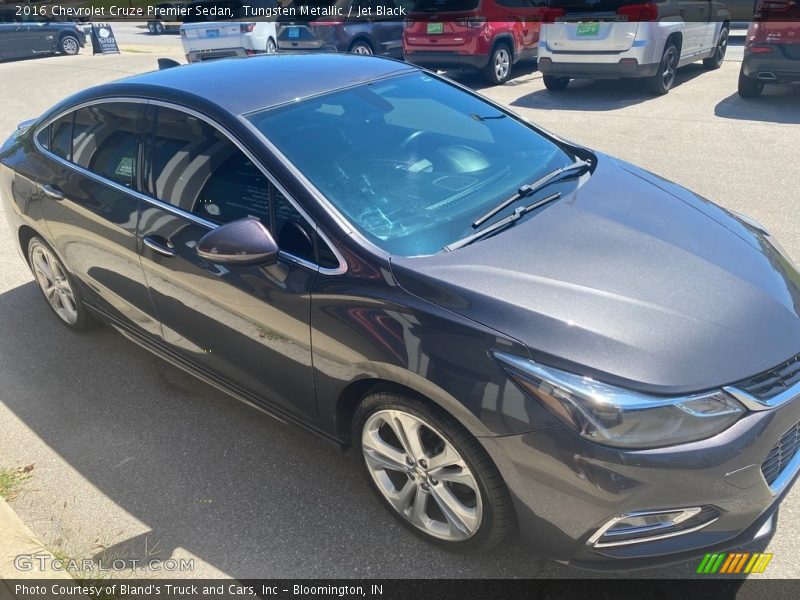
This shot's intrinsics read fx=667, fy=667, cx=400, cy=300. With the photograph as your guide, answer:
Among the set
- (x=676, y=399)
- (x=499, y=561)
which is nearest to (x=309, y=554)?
(x=499, y=561)

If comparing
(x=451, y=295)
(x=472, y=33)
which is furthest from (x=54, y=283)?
(x=472, y=33)

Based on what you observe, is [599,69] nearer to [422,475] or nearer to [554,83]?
[554,83]

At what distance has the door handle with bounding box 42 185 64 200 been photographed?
12.4 feet

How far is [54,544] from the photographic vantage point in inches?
110

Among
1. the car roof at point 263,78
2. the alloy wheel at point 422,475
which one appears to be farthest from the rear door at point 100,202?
the alloy wheel at point 422,475

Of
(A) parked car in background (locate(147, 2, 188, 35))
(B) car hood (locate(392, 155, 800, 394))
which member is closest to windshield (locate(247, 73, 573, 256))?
(B) car hood (locate(392, 155, 800, 394))

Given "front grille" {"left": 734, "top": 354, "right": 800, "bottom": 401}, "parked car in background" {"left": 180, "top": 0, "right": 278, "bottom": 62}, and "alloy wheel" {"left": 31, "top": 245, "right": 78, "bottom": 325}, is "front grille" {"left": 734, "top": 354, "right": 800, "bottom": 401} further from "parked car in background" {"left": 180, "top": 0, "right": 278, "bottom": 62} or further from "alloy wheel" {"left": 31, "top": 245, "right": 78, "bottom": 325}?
"parked car in background" {"left": 180, "top": 0, "right": 278, "bottom": 62}

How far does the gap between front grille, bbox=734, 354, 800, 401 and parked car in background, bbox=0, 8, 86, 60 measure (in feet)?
74.1

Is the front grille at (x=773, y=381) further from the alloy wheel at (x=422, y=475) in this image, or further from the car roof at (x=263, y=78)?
the car roof at (x=263, y=78)

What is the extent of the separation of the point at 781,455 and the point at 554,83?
9488 mm

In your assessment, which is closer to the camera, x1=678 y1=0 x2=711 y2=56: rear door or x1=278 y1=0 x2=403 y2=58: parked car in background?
x1=678 y1=0 x2=711 y2=56: rear door

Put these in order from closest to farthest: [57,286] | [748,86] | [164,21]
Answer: [57,286], [748,86], [164,21]

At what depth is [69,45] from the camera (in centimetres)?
2091

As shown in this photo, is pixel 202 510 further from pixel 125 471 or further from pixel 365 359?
pixel 365 359
